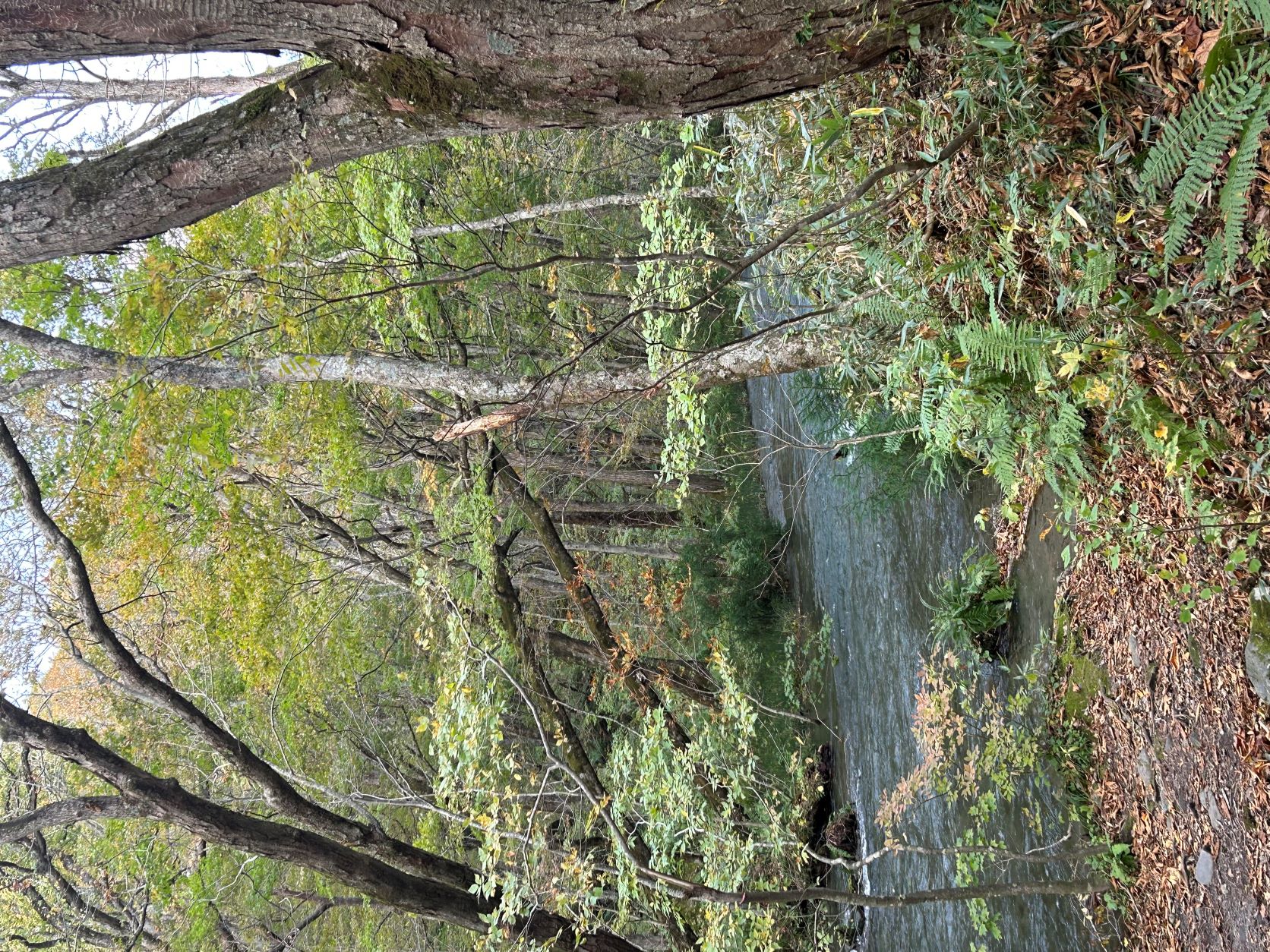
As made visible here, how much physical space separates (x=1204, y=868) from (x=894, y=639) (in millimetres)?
4401

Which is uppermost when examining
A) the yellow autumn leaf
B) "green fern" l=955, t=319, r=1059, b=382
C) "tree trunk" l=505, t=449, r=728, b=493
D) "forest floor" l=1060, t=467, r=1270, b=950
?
"tree trunk" l=505, t=449, r=728, b=493

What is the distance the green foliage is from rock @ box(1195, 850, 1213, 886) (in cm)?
239

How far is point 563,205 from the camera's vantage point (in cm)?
1052

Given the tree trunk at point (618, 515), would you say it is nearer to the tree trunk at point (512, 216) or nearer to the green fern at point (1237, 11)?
the tree trunk at point (512, 216)

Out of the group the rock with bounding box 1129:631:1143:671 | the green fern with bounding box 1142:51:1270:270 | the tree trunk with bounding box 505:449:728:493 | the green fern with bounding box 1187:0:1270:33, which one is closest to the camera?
the green fern with bounding box 1187:0:1270:33

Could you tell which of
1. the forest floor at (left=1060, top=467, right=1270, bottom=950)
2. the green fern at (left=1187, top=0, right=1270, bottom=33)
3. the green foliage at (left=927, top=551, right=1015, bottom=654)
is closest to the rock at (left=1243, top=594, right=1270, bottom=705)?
the forest floor at (left=1060, top=467, right=1270, bottom=950)

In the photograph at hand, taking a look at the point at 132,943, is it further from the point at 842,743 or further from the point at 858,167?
the point at 858,167

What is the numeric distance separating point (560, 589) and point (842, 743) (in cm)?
623

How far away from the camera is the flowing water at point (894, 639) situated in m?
5.99

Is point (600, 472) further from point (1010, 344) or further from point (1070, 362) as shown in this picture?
point (1070, 362)

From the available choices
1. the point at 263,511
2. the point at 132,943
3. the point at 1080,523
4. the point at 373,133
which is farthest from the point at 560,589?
the point at 373,133

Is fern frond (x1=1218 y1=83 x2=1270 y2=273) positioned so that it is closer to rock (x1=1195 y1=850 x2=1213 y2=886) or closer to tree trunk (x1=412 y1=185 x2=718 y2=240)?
rock (x1=1195 y1=850 x2=1213 y2=886)

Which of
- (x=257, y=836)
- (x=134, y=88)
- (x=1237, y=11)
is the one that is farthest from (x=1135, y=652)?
(x=134, y=88)

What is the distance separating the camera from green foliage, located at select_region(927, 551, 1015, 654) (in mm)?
6496
